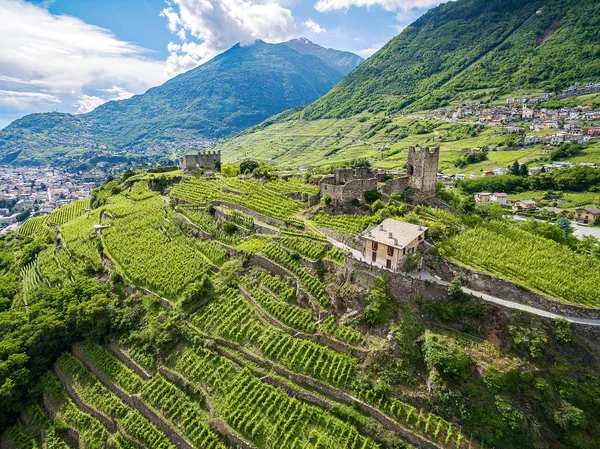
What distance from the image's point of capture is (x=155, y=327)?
106 feet

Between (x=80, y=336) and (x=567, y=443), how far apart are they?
43277mm

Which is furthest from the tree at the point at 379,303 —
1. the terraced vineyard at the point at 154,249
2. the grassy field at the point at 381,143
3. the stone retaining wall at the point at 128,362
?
the grassy field at the point at 381,143

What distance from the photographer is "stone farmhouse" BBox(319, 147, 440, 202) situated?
43656 millimetres

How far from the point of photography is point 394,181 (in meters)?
45.4

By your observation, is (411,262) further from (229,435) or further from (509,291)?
(229,435)

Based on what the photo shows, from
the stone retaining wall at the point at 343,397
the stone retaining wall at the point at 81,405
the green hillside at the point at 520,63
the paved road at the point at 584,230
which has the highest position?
the green hillside at the point at 520,63

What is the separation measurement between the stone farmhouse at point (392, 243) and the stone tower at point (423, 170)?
48.9 feet

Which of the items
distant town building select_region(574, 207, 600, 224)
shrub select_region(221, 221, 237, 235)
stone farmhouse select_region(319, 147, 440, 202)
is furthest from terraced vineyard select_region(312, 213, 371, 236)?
distant town building select_region(574, 207, 600, 224)

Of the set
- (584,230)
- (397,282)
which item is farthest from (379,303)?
(584,230)

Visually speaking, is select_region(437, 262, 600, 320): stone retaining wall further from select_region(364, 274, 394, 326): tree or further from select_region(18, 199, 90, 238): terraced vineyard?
select_region(18, 199, 90, 238): terraced vineyard

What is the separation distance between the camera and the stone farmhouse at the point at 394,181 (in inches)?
1719

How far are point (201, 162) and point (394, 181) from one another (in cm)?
4640

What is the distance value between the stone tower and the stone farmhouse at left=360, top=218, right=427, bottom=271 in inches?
587

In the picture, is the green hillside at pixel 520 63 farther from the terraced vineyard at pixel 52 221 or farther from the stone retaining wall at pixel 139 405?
the stone retaining wall at pixel 139 405
